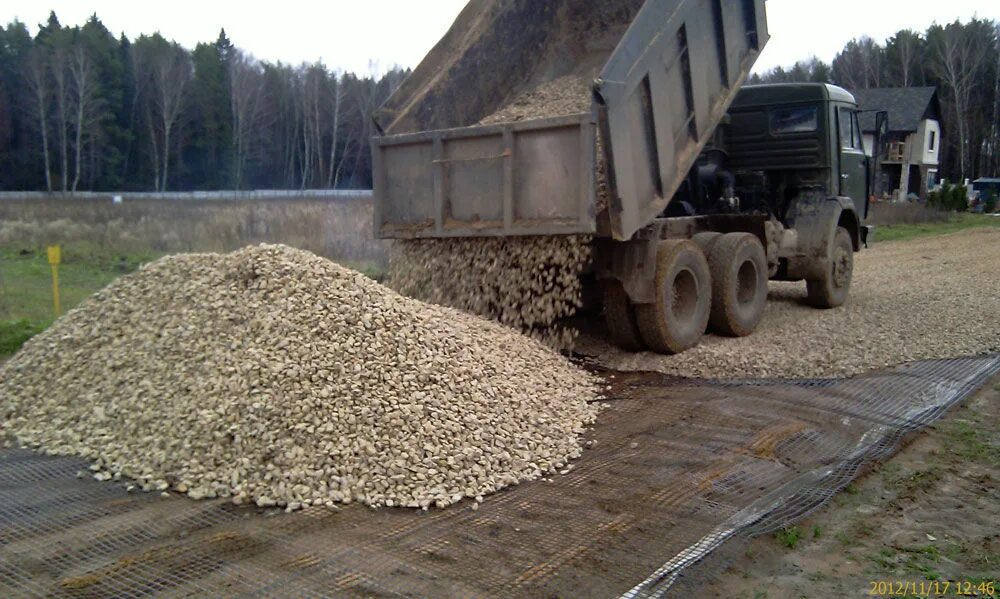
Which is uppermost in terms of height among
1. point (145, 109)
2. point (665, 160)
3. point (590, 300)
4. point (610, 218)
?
point (145, 109)

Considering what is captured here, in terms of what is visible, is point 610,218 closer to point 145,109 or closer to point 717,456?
point 717,456

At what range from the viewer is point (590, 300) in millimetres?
7965

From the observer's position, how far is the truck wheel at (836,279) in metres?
10.2

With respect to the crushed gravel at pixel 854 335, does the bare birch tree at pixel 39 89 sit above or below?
above

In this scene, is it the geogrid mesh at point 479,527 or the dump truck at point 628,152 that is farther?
the dump truck at point 628,152

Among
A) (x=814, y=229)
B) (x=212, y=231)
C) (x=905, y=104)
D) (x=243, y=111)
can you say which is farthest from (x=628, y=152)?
(x=905, y=104)

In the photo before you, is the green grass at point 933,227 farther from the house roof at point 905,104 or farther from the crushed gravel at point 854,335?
the house roof at point 905,104

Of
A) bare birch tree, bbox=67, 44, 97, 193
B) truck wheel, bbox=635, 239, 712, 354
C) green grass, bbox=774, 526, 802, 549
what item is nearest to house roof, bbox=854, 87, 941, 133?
bare birch tree, bbox=67, 44, 97, 193

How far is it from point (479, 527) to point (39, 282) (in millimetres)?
9554

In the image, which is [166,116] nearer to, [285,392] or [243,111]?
[243,111]

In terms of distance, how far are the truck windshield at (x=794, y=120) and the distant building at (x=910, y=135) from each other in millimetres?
38556

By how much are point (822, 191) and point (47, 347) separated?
8.26 meters

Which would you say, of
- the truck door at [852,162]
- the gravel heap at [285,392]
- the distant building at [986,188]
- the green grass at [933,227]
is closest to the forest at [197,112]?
the distant building at [986,188]

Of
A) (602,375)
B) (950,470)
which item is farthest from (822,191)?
(950,470)
